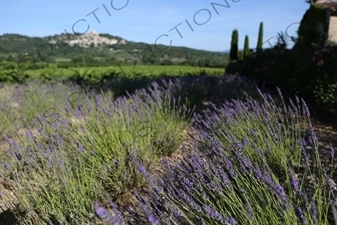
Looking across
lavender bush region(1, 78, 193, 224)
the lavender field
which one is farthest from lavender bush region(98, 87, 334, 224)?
lavender bush region(1, 78, 193, 224)

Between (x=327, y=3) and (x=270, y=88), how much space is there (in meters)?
6.39

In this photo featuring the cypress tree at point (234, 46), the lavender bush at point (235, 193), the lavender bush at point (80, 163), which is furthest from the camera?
the cypress tree at point (234, 46)

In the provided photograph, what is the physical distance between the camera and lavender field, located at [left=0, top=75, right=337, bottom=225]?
1354 mm

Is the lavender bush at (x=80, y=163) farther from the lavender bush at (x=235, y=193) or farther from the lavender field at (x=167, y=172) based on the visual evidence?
the lavender bush at (x=235, y=193)

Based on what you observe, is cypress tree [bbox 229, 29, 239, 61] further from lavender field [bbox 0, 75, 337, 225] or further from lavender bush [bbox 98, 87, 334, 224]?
lavender bush [bbox 98, 87, 334, 224]

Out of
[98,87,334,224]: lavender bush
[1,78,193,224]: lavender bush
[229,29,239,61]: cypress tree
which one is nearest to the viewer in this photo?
[98,87,334,224]: lavender bush

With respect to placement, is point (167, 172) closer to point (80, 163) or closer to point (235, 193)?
point (80, 163)

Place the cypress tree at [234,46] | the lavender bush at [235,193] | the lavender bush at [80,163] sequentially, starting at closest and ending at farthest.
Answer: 1. the lavender bush at [235,193]
2. the lavender bush at [80,163]
3. the cypress tree at [234,46]

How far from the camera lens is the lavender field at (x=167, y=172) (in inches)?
53.3

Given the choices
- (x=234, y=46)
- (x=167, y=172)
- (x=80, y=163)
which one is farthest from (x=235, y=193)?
(x=234, y=46)

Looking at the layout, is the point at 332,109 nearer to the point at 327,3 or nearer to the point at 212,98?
the point at 212,98

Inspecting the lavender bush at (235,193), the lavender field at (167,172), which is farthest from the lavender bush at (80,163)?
the lavender bush at (235,193)

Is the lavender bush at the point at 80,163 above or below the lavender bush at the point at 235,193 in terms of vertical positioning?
above

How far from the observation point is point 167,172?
2.50 meters
